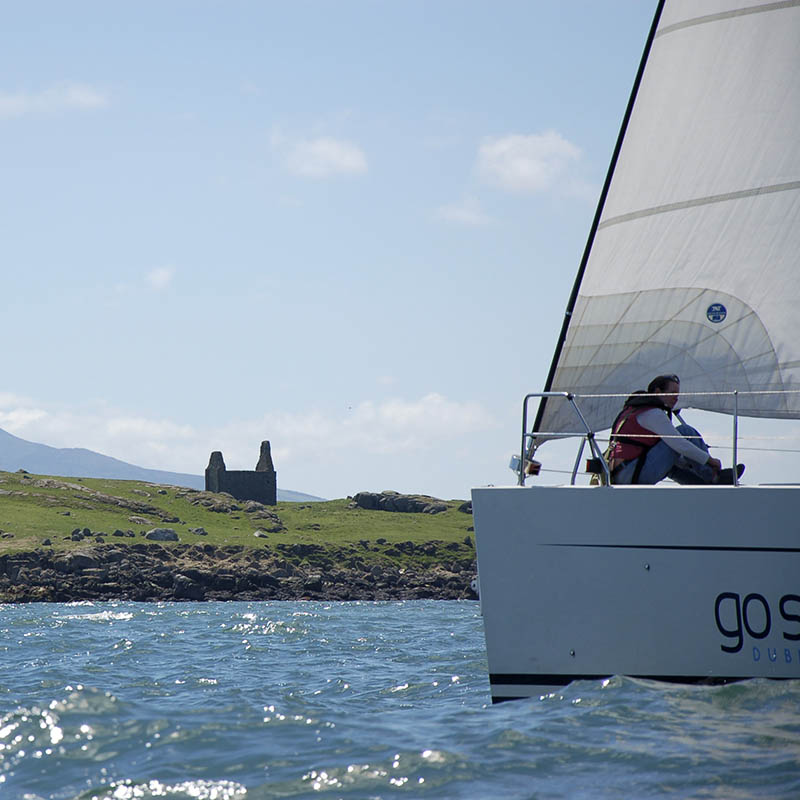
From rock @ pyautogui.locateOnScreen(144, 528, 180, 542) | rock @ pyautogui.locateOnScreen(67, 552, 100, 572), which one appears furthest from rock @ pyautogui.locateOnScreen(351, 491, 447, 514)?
rock @ pyautogui.locateOnScreen(67, 552, 100, 572)

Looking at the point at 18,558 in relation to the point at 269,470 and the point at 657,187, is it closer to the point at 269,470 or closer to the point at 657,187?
the point at 269,470

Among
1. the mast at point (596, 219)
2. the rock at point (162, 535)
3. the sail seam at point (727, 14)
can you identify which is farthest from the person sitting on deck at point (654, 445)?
the rock at point (162, 535)

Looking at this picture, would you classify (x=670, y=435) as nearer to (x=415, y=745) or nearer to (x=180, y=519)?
(x=415, y=745)

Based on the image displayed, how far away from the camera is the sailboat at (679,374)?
10.2 metres

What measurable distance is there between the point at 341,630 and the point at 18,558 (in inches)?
1931

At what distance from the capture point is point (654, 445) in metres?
11.7

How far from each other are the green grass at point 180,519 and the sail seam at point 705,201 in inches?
2755

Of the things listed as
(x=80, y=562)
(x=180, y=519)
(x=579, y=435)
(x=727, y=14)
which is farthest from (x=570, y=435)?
(x=180, y=519)

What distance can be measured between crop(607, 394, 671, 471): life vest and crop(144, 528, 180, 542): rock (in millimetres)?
77456

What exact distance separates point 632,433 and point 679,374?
0.96 m

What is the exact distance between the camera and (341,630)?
99.2 feet

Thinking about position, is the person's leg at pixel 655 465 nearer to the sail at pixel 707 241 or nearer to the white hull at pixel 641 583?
the sail at pixel 707 241

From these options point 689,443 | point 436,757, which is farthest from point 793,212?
point 436,757

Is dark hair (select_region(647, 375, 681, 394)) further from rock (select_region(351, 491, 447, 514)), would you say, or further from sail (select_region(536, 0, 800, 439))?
rock (select_region(351, 491, 447, 514))
